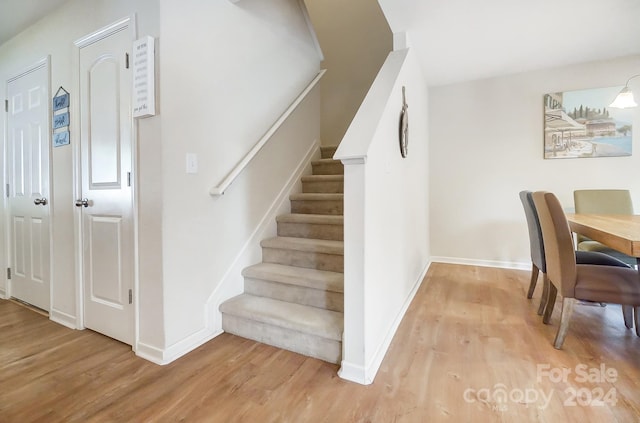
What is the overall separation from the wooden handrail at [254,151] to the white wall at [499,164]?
1983mm

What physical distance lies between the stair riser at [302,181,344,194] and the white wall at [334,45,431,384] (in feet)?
2.19

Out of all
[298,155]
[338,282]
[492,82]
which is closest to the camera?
[338,282]

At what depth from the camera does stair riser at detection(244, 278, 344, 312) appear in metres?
1.88

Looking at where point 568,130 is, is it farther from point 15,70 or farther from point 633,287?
point 15,70

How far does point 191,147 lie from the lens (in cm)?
178

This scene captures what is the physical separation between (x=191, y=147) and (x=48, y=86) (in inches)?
57.8

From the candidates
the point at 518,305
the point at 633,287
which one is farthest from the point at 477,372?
the point at 518,305

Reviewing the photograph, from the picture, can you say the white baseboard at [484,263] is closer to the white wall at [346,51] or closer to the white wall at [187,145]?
the white wall at [346,51]

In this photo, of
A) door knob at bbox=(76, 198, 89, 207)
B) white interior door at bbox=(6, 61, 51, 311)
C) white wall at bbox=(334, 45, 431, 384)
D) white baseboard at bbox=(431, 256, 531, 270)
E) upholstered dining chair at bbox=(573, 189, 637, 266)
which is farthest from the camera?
white baseboard at bbox=(431, 256, 531, 270)

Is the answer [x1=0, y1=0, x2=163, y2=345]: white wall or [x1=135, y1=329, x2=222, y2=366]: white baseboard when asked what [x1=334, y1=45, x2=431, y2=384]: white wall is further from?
[x1=0, y1=0, x2=163, y2=345]: white wall

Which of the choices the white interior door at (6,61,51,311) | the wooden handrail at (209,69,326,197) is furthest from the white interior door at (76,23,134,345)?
the white interior door at (6,61,51,311)

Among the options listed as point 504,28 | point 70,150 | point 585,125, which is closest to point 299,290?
point 70,150

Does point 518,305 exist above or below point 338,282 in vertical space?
below

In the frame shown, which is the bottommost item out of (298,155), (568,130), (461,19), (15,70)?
(298,155)
